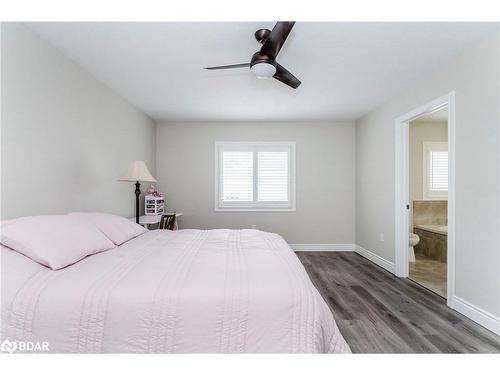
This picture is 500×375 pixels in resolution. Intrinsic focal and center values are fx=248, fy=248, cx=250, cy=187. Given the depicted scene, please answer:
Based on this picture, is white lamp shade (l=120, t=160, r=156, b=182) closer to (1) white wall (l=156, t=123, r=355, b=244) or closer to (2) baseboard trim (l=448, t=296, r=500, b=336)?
(1) white wall (l=156, t=123, r=355, b=244)

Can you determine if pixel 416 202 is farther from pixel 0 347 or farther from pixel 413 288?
pixel 0 347

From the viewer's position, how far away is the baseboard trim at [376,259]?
135 inches

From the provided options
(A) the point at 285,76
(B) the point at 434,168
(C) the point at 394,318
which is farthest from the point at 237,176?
(B) the point at 434,168

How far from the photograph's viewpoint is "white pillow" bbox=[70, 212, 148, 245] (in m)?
2.03

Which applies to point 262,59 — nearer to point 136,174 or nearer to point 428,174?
point 136,174

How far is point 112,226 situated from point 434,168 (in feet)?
17.6

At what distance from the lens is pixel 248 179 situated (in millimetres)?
4621

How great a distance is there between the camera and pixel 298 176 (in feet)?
15.2

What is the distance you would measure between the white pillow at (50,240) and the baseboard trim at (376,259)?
3493 millimetres

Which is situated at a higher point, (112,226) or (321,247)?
(112,226)

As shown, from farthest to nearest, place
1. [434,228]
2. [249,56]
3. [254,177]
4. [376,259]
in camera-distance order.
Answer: [254,177]
[434,228]
[376,259]
[249,56]
